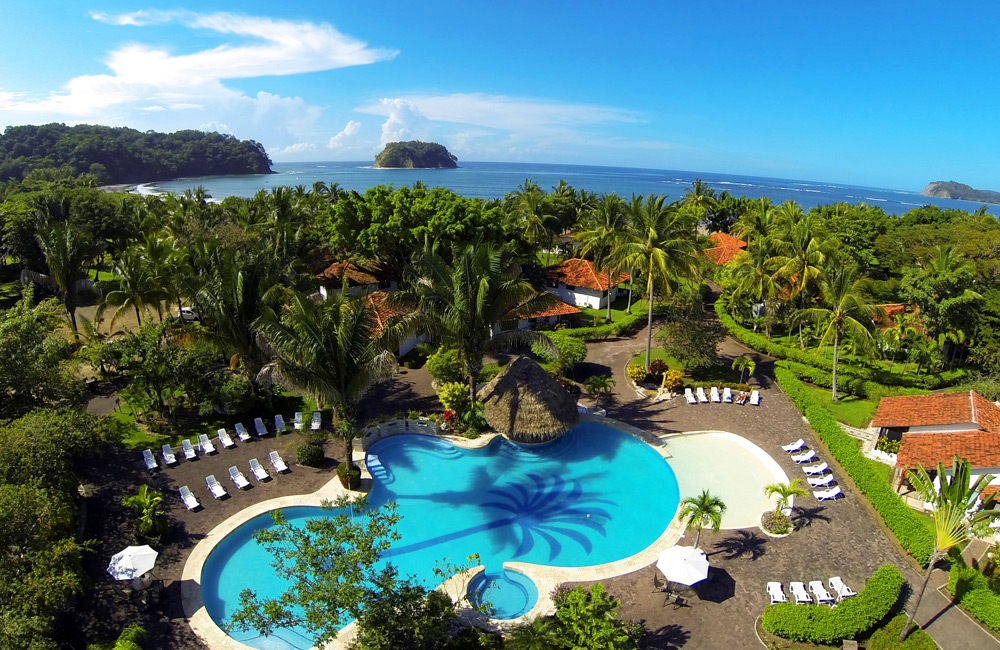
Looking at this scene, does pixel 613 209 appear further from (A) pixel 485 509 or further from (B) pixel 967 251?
(A) pixel 485 509

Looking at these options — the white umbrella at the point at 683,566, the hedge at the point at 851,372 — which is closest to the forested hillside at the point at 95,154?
the hedge at the point at 851,372

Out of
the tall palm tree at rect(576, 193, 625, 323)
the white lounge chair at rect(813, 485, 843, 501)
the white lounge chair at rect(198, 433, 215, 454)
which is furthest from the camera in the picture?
the tall palm tree at rect(576, 193, 625, 323)

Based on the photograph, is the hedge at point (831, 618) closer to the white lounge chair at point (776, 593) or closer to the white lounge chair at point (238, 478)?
the white lounge chair at point (776, 593)

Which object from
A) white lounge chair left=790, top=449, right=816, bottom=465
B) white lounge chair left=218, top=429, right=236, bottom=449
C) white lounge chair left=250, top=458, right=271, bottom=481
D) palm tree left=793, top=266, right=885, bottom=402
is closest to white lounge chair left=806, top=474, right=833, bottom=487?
white lounge chair left=790, top=449, right=816, bottom=465

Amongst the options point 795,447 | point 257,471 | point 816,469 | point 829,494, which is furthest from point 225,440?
point 795,447

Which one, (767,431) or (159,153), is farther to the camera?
(159,153)

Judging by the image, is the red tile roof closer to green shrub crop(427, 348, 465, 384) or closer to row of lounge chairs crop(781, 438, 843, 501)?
green shrub crop(427, 348, 465, 384)

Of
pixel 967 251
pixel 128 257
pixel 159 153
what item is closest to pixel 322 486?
pixel 128 257
